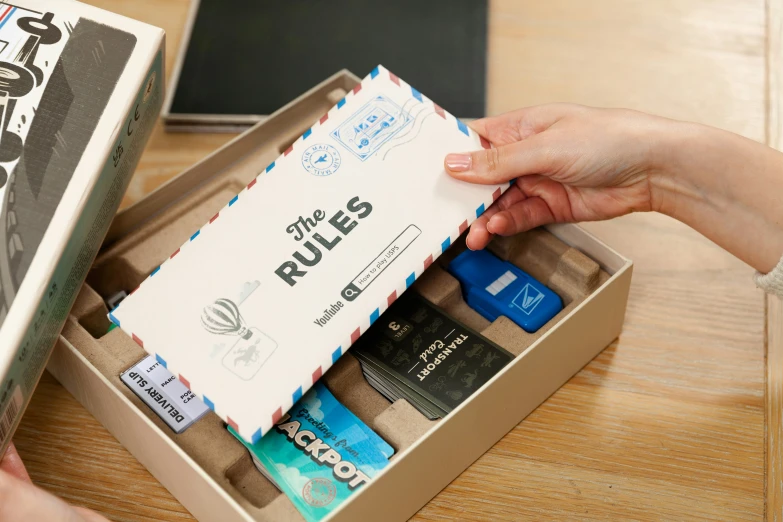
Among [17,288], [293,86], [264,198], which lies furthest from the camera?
[293,86]

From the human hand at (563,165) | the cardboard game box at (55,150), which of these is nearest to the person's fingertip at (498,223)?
the human hand at (563,165)

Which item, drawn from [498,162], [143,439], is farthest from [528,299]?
[143,439]

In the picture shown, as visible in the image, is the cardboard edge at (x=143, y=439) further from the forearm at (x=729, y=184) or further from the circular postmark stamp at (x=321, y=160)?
the forearm at (x=729, y=184)

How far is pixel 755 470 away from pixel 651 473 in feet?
0.29

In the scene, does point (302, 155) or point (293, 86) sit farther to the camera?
point (293, 86)

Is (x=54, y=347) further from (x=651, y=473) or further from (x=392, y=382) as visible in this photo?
(x=651, y=473)

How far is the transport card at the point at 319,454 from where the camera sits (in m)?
0.63

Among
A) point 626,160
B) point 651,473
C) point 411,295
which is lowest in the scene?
point 651,473

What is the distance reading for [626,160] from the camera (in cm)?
74

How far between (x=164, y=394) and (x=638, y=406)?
Result: 0.41 meters

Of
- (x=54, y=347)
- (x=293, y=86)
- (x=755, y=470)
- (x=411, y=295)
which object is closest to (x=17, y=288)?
(x=54, y=347)

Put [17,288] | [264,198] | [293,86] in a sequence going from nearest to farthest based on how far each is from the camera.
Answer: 1. [17,288]
2. [264,198]
3. [293,86]

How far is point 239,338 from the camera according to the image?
647 mm

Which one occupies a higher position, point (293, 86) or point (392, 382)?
point (293, 86)
